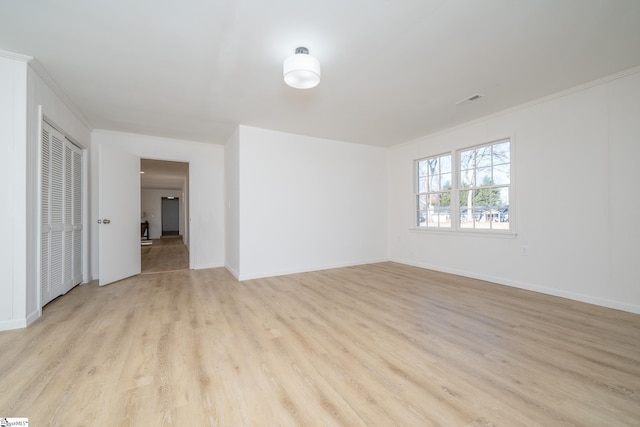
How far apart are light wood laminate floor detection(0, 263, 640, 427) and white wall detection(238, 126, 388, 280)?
55.5 inches

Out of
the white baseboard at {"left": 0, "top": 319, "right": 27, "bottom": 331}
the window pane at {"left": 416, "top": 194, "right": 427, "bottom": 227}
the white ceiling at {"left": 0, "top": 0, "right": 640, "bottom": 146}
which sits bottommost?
the white baseboard at {"left": 0, "top": 319, "right": 27, "bottom": 331}

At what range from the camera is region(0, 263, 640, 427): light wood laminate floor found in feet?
4.48

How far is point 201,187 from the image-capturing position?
5.18 meters

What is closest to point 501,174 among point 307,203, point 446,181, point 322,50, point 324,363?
point 446,181

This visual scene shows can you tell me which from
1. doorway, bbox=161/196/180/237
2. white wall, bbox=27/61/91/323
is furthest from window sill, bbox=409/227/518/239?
doorway, bbox=161/196/180/237

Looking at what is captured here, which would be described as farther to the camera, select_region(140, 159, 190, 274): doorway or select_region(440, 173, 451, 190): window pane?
select_region(140, 159, 190, 274): doorway

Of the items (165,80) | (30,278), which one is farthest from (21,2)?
(30,278)

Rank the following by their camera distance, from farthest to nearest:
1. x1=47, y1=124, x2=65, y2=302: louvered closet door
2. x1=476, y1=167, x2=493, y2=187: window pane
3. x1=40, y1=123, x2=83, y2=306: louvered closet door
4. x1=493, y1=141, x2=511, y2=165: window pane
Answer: x1=476, y1=167, x2=493, y2=187: window pane
x1=493, y1=141, x2=511, y2=165: window pane
x1=47, y1=124, x2=65, y2=302: louvered closet door
x1=40, y1=123, x2=83, y2=306: louvered closet door

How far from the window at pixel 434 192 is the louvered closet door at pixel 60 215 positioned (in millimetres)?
5730

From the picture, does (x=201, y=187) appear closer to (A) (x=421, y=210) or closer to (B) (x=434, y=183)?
(A) (x=421, y=210)

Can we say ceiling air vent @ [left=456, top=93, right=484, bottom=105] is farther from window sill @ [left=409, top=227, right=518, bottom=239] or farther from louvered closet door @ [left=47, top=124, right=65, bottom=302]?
louvered closet door @ [left=47, top=124, right=65, bottom=302]

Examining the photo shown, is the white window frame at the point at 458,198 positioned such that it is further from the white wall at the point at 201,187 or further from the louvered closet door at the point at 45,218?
the louvered closet door at the point at 45,218

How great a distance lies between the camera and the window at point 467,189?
12.9 ft

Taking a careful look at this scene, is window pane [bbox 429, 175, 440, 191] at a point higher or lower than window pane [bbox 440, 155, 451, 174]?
lower
